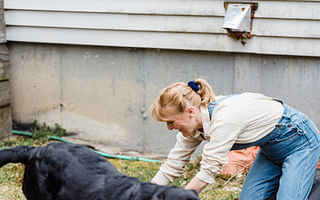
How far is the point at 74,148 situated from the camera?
267 cm

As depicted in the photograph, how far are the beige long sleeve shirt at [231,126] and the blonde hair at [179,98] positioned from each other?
75mm

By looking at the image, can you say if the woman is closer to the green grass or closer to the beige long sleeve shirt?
the beige long sleeve shirt

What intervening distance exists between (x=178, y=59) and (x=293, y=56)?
1.33 meters

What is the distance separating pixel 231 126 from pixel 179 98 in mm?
370

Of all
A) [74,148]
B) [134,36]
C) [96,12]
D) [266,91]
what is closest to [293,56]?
[266,91]

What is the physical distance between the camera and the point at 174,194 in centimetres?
224

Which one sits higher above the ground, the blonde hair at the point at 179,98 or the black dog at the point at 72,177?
the blonde hair at the point at 179,98

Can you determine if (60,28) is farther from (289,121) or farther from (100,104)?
(289,121)

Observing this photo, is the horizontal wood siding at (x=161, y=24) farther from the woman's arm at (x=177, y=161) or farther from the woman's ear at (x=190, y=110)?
the woman's ear at (x=190, y=110)

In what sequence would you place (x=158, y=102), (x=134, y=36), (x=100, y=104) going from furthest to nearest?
(x=100, y=104) → (x=134, y=36) → (x=158, y=102)

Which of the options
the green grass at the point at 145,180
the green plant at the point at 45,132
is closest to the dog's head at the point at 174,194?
the green grass at the point at 145,180

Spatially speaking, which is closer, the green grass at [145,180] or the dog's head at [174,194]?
the dog's head at [174,194]

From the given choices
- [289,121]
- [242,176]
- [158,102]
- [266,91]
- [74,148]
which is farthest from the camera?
[266,91]

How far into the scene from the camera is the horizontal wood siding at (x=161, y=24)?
515 cm
